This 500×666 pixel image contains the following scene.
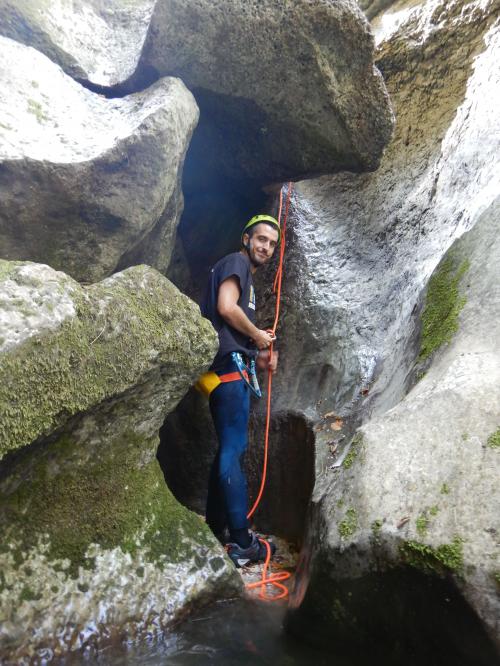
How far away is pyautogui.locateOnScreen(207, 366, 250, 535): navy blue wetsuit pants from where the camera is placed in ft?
14.0

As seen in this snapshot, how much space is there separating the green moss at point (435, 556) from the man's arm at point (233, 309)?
2.52 metres

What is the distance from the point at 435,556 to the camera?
7.60 feet

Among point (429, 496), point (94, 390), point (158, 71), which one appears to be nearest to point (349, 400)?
point (429, 496)

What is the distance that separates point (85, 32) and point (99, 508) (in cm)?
516

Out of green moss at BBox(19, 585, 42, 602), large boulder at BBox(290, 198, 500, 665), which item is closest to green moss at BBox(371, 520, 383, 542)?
large boulder at BBox(290, 198, 500, 665)

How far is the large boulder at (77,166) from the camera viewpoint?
390cm

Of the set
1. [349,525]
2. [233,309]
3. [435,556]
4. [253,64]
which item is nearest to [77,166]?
[233,309]

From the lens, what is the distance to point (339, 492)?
3.03 meters

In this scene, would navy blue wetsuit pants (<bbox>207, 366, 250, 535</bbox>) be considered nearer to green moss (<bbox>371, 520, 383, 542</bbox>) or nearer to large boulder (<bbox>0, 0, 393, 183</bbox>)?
green moss (<bbox>371, 520, 383, 542</bbox>)

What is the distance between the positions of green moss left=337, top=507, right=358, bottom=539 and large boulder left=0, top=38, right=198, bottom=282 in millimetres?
2904

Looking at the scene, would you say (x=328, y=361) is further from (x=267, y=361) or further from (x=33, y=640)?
(x=33, y=640)

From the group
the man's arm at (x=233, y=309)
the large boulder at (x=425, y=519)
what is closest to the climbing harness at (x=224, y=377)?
the man's arm at (x=233, y=309)

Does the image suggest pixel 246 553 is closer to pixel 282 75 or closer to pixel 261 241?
pixel 261 241

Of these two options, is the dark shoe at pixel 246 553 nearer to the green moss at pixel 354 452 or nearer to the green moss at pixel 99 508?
the green moss at pixel 99 508
